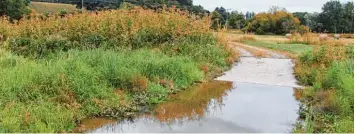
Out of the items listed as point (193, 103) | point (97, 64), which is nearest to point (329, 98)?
point (193, 103)

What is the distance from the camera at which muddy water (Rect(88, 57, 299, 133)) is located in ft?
17.0

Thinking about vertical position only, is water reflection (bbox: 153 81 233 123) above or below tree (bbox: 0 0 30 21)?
below

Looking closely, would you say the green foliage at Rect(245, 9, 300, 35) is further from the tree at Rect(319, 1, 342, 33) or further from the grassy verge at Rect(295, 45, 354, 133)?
the grassy verge at Rect(295, 45, 354, 133)

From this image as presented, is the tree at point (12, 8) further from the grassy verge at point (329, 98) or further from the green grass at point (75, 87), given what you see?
the grassy verge at point (329, 98)

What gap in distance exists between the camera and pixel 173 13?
11.2m

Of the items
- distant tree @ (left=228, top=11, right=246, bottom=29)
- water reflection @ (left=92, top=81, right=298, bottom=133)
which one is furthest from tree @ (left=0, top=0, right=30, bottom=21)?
distant tree @ (left=228, top=11, right=246, bottom=29)

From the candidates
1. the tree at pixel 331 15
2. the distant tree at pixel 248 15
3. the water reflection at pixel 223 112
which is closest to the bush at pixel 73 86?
the water reflection at pixel 223 112

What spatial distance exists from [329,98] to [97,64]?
3.53 m

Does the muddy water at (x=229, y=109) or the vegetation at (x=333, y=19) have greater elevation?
the vegetation at (x=333, y=19)

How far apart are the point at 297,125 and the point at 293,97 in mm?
1810

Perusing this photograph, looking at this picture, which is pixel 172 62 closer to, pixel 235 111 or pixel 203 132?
pixel 235 111

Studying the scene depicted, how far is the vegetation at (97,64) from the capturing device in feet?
17.6

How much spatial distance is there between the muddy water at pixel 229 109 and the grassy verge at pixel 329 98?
0.23 m

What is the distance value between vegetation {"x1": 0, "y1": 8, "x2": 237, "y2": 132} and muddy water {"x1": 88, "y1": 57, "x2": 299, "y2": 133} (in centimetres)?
37
